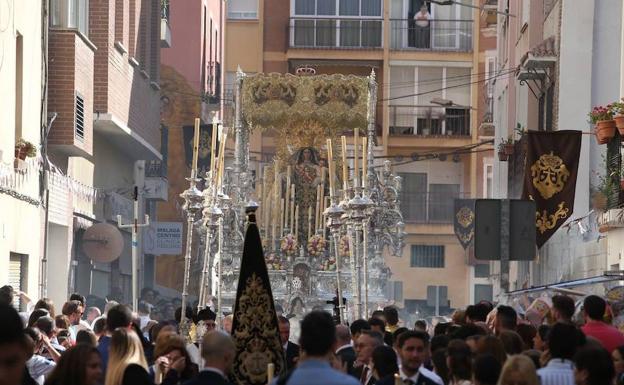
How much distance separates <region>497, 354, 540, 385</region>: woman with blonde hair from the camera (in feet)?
31.6

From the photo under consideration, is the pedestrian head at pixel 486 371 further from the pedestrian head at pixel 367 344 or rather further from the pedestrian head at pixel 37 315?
the pedestrian head at pixel 37 315

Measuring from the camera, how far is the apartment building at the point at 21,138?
27875 mm

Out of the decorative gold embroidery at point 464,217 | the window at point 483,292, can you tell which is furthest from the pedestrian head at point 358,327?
the window at point 483,292

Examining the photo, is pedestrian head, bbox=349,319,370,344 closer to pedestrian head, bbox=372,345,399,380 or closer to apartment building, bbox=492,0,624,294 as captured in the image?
pedestrian head, bbox=372,345,399,380

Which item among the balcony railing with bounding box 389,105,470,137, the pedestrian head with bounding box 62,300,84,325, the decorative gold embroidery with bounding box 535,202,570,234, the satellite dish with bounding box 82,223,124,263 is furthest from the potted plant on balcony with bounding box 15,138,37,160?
the balcony railing with bounding box 389,105,470,137

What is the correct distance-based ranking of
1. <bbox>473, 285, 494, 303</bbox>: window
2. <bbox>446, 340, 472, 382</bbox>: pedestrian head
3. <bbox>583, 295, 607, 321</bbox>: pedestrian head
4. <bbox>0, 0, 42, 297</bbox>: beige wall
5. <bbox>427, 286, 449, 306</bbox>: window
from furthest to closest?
1. <bbox>473, 285, 494, 303</bbox>: window
2. <bbox>427, 286, 449, 306</bbox>: window
3. <bbox>0, 0, 42, 297</bbox>: beige wall
4. <bbox>583, 295, 607, 321</bbox>: pedestrian head
5. <bbox>446, 340, 472, 382</bbox>: pedestrian head

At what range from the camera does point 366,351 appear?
45.3ft

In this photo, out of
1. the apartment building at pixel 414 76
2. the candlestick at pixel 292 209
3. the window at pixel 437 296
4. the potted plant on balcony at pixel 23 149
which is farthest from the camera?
the apartment building at pixel 414 76

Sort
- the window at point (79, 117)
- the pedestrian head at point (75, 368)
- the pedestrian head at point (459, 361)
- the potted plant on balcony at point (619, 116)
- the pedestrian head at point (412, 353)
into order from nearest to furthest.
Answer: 1. the pedestrian head at point (75, 368)
2. the pedestrian head at point (459, 361)
3. the pedestrian head at point (412, 353)
4. the potted plant on balcony at point (619, 116)
5. the window at point (79, 117)

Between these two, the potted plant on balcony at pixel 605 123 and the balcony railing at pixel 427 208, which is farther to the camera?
the balcony railing at pixel 427 208

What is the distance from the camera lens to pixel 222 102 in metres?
61.2

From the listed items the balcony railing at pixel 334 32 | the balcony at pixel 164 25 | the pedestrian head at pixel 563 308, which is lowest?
the pedestrian head at pixel 563 308

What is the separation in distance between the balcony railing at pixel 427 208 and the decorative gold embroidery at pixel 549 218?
36535 mm

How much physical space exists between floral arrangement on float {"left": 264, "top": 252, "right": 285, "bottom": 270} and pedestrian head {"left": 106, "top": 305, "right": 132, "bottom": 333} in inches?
821
